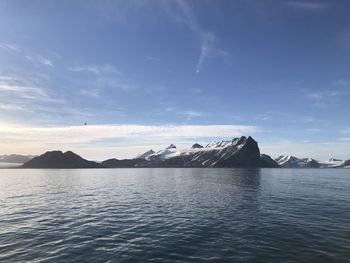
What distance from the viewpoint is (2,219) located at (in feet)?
147

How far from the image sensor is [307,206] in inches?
2255

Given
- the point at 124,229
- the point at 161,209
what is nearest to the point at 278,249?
the point at 124,229

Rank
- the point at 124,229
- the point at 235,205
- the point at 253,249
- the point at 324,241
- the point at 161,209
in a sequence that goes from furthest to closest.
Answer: the point at 235,205
the point at 161,209
the point at 124,229
the point at 324,241
the point at 253,249

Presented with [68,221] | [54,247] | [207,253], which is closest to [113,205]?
[68,221]

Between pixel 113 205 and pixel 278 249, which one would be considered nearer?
pixel 278 249

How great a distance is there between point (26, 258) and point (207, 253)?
16.2 metres

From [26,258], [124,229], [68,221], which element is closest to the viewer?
[26,258]

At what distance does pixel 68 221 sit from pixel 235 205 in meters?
31.1

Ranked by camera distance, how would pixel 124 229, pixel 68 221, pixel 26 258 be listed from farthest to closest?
pixel 68 221 < pixel 124 229 < pixel 26 258

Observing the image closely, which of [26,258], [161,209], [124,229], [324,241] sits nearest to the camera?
[26,258]

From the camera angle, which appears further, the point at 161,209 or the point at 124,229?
the point at 161,209

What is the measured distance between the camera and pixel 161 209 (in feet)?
172

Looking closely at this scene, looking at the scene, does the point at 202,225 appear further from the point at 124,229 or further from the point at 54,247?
the point at 54,247

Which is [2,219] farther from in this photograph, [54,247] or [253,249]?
[253,249]
